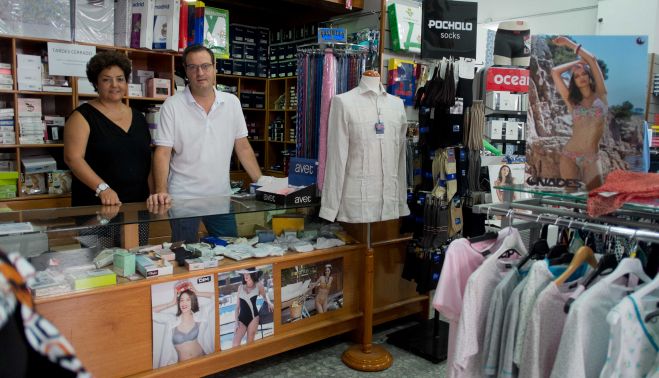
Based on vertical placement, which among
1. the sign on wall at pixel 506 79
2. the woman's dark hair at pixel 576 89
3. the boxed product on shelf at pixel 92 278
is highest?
the sign on wall at pixel 506 79

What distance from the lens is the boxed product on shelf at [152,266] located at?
2.43 meters

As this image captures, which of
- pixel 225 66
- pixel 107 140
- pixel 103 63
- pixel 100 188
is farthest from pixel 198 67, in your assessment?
pixel 225 66

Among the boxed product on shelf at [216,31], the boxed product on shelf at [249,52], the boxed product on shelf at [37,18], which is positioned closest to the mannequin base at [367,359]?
the boxed product on shelf at [216,31]

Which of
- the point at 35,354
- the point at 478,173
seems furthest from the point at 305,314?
the point at 35,354

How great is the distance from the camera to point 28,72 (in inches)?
164

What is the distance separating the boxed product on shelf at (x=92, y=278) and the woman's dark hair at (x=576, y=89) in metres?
2.00

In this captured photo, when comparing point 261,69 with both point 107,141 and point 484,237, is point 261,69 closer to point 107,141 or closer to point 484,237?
point 107,141

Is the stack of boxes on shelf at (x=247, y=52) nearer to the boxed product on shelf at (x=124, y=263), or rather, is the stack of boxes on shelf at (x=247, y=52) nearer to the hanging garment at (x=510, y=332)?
the boxed product on shelf at (x=124, y=263)

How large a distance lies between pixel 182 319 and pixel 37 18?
3010 millimetres

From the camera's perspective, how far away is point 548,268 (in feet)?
5.06

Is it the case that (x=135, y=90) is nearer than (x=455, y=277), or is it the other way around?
(x=455, y=277)

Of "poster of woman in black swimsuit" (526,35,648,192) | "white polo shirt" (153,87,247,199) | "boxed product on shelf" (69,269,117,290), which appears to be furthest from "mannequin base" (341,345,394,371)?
"poster of woman in black swimsuit" (526,35,648,192)

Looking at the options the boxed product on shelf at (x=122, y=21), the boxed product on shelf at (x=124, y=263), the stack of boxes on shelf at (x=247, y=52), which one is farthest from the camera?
the stack of boxes on shelf at (x=247, y=52)

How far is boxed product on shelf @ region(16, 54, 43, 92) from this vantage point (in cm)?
412
